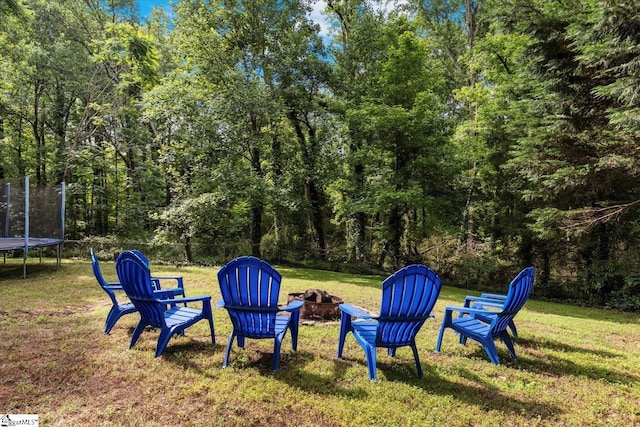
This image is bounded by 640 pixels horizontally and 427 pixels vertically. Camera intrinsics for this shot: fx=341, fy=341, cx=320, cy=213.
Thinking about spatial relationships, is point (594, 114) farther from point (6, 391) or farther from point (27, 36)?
point (27, 36)

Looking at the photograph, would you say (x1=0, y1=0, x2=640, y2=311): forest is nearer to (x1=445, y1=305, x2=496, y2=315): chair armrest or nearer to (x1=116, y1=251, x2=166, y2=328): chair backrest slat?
(x1=445, y1=305, x2=496, y2=315): chair armrest

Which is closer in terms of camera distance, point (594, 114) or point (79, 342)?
point (79, 342)

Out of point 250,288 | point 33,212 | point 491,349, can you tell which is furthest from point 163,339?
point 33,212

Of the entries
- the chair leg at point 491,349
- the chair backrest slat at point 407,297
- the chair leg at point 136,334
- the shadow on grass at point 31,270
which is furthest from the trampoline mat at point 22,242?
the chair leg at point 491,349

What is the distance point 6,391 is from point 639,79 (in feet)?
29.5

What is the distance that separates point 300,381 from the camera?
3.00m

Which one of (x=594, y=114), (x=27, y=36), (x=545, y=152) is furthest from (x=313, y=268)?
(x=27, y=36)

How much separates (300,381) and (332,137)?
12301 millimetres

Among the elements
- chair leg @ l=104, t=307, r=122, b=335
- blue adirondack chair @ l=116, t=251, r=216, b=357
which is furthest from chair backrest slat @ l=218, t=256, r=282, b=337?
chair leg @ l=104, t=307, r=122, b=335

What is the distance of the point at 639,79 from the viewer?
221 inches

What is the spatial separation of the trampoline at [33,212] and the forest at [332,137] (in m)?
2.37

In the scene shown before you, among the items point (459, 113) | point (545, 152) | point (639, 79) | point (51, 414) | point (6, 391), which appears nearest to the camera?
point (51, 414)

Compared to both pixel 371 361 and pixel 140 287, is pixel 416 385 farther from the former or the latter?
pixel 140 287

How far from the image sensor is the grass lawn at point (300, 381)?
2.48 meters
